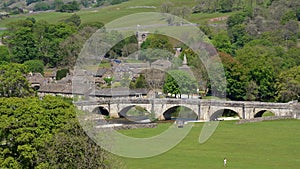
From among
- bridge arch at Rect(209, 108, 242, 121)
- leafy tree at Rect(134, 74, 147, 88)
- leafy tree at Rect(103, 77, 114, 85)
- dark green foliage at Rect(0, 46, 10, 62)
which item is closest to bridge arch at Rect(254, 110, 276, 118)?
bridge arch at Rect(209, 108, 242, 121)

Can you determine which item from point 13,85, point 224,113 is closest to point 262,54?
point 224,113

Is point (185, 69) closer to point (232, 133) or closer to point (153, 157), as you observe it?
point (232, 133)

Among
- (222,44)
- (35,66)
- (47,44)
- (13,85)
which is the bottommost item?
(35,66)

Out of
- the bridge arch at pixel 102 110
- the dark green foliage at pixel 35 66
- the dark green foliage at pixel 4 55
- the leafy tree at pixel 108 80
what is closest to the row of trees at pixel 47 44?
the dark green foliage at pixel 4 55

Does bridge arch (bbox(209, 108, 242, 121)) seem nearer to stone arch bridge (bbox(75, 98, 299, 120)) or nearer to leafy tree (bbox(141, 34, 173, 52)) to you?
stone arch bridge (bbox(75, 98, 299, 120))

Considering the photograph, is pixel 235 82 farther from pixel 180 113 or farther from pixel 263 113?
pixel 263 113

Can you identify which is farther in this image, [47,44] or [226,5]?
[226,5]

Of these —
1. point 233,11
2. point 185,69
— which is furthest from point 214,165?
point 233,11
